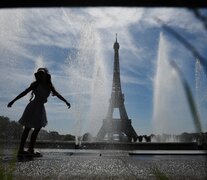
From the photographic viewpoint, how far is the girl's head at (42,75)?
6543 millimetres

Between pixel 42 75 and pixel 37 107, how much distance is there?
1.75ft

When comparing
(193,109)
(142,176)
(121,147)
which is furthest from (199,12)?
(121,147)

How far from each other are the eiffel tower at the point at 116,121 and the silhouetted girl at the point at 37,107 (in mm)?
32689

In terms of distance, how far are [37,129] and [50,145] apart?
12.1 meters

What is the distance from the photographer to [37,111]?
21.9ft

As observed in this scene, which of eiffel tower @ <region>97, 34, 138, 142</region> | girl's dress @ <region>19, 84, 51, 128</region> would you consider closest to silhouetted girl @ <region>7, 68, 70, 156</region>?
girl's dress @ <region>19, 84, 51, 128</region>

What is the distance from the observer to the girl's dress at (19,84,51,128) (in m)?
6.60

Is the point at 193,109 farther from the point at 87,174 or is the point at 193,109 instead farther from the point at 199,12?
the point at 87,174
